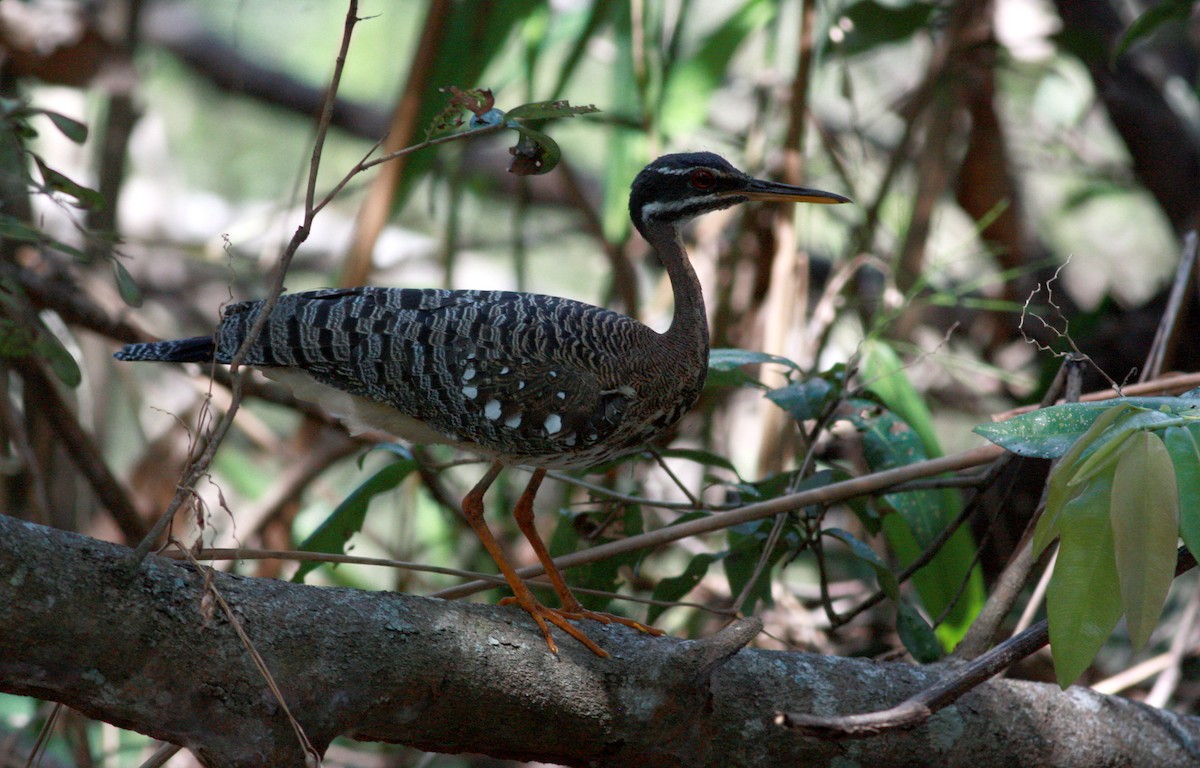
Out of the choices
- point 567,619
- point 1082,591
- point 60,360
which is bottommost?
point 1082,591

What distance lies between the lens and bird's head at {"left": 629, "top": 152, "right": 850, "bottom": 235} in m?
2.94

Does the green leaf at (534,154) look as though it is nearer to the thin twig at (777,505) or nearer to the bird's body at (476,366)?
the bird's body at (476,366)

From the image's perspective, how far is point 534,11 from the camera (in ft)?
12.9

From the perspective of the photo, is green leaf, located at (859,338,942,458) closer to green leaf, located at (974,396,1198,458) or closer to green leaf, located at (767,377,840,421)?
green leaf, located at (767,377,840,421)

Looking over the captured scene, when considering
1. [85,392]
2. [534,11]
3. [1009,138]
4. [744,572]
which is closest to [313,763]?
[744,572]

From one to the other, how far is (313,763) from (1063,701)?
5.08ft

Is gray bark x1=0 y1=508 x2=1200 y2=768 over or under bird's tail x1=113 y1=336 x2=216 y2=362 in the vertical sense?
under

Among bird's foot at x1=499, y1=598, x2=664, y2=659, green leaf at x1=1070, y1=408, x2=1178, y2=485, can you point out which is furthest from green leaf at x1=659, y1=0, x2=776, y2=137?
green leaf at x1=1070, y1=408, x2=1178, y2=485

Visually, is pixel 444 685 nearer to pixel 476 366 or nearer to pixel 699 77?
pixel 476 366

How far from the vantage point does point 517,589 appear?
97.4 inches

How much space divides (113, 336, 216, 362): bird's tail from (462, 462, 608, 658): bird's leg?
0.76 m

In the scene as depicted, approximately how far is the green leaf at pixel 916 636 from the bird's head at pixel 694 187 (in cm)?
110

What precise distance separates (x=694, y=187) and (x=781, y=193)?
0.23m

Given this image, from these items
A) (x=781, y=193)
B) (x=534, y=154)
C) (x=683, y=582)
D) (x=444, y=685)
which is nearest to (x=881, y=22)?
(x=781, y=193)
